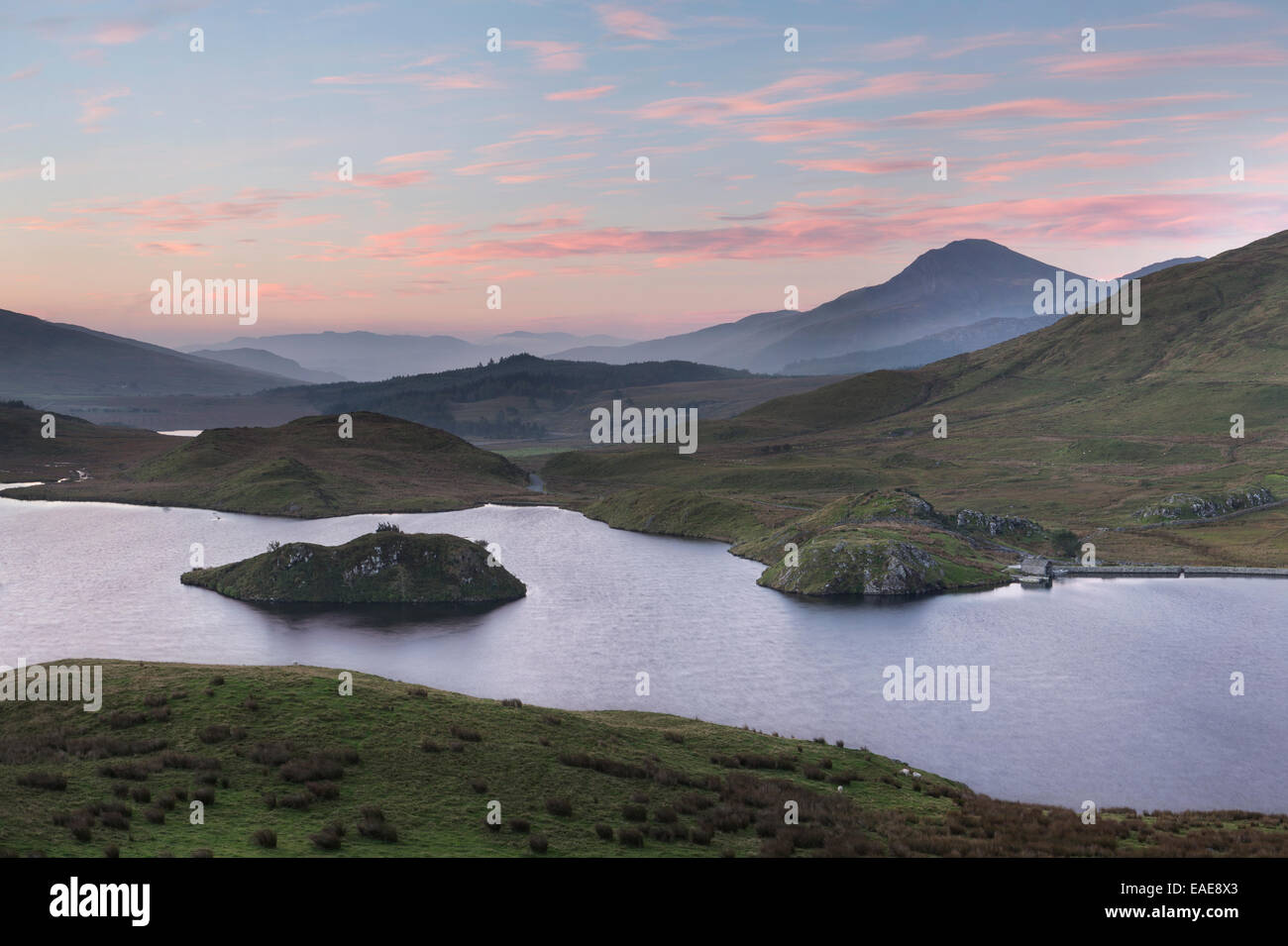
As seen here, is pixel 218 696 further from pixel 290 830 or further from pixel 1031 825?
pixel 1031 825

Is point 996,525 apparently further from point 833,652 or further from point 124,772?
point 124,772

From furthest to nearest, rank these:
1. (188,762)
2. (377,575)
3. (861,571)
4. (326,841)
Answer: (861,571) → (377,575) → (188,762) → (326,841)

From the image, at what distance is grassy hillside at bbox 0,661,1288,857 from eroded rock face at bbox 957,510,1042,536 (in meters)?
109

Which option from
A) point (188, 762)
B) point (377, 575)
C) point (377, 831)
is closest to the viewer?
point (377, 831)


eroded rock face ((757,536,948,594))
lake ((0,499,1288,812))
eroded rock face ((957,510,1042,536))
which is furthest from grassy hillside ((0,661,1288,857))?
eroded rock face ((957,510,1042,536))

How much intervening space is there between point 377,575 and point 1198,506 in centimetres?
16189

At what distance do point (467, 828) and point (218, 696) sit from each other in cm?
2248

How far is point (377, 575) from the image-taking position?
125 meters

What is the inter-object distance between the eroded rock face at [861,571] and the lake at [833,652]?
3920 millimetres

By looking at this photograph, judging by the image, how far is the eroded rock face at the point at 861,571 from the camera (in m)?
126

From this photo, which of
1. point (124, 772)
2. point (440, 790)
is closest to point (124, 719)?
point (124, 772)

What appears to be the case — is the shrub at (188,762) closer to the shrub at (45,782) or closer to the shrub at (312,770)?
the shrub at (312,770)

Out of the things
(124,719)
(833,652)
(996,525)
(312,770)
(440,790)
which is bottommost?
(833,652)
